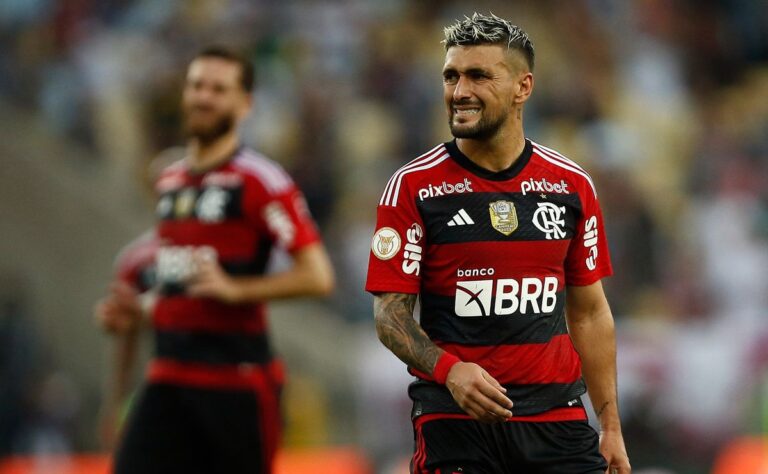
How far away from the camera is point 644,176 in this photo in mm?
13180

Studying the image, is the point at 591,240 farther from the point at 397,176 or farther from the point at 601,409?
the point at 397,176

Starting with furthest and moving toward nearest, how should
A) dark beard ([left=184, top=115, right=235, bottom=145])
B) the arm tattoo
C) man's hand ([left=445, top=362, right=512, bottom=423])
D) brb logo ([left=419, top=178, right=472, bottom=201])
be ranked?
dark beard ([left=184, top=115, right=235, bottom=145]), brb logo ([left=419, top=178, right=472, bottom=201]), the arm tattoo, man's hand ([left=445, top=362, right=512, bottom=423])

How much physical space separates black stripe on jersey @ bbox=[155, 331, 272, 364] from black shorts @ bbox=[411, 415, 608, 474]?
199cm

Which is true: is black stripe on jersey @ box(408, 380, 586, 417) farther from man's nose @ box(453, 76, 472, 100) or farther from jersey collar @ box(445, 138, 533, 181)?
man's nose @ box(453, 76, 472, 100)

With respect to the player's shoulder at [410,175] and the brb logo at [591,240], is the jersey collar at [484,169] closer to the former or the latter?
the player's shoulder at [410,175]

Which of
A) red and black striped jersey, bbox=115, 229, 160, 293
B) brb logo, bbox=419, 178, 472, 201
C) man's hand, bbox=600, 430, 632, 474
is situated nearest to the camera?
brb logo, bbox=419, 178, 472, 201

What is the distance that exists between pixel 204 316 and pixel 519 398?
2.25 meters

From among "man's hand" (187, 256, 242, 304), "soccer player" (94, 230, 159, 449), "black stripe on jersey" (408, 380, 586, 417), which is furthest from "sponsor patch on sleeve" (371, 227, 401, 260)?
"soccer player" (94, 230, 159, 449)

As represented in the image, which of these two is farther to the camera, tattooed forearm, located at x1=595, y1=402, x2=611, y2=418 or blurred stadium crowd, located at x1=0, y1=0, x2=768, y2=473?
blurred stadium crowd, located at x1=0, y1=0, x2=768, y2=473

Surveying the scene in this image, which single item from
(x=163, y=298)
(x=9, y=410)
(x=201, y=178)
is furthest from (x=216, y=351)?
(x=9, y=410)

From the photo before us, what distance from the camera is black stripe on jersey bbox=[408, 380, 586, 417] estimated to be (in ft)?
15.2

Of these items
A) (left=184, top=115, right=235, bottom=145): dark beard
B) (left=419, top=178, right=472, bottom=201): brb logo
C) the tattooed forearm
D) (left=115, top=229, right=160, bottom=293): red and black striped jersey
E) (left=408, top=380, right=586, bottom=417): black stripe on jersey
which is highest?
(left=184, top=115, right=235, bottom=145): dark beard

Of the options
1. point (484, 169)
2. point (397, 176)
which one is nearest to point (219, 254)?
point (397, 176)

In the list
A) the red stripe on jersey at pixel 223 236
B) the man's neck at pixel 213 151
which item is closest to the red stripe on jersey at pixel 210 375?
the red stripe on jersey at pixel 223 236
